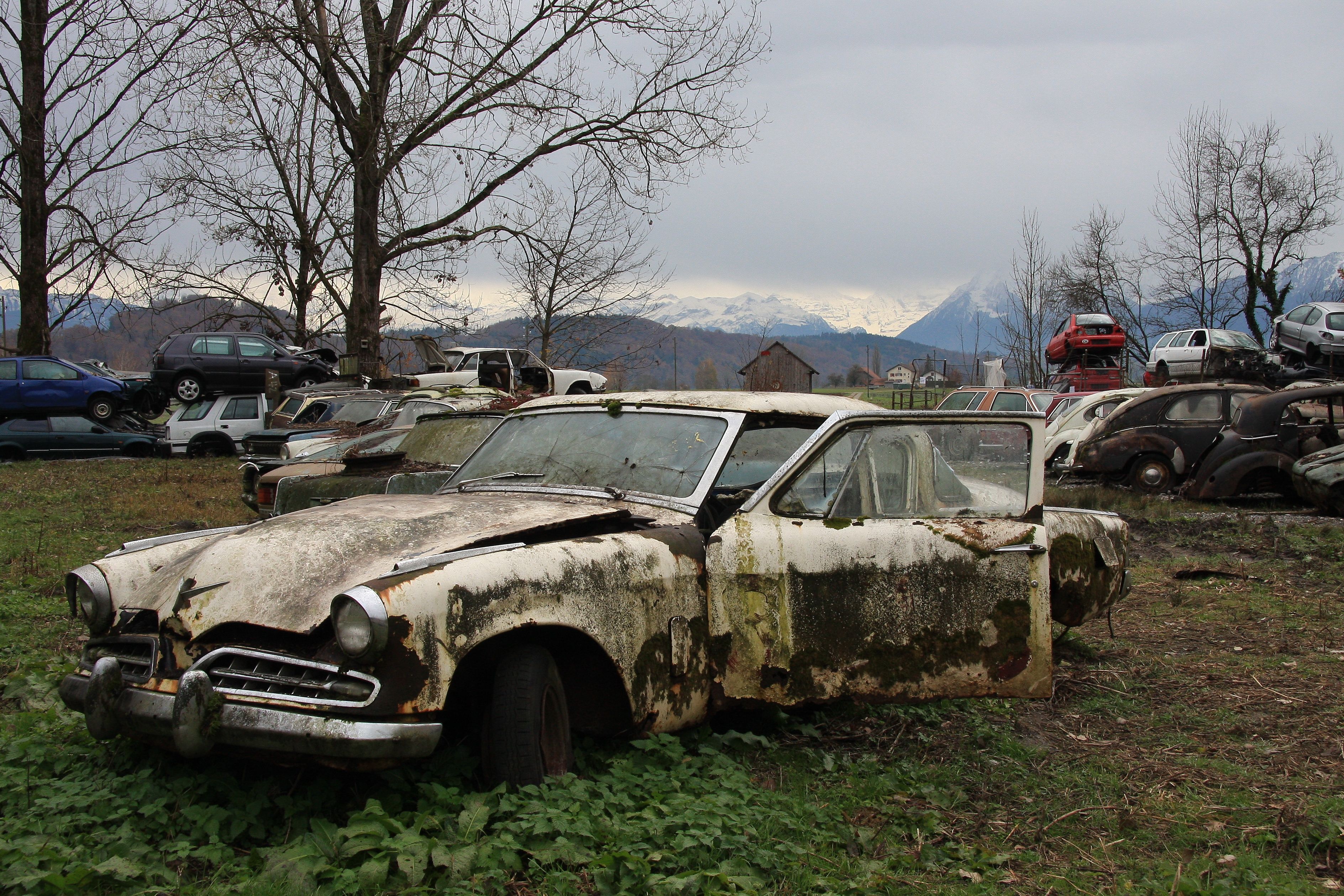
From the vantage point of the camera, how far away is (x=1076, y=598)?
16.4ft

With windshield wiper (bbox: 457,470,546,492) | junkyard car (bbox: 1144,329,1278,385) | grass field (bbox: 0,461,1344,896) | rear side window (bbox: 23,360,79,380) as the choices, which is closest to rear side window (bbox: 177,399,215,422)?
rear side window (bbox: 23,360,79,380)

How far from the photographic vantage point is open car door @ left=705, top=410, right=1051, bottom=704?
3.77 m

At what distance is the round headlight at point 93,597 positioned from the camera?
3.39 meters

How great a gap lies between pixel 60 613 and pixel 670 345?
13063 centimetres

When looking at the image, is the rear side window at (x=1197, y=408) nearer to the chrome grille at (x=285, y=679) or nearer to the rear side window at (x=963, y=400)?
the rear side window at (x=963, y=400)

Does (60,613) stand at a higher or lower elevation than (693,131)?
lower

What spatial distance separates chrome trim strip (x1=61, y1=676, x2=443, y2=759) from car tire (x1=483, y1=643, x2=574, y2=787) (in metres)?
0.25

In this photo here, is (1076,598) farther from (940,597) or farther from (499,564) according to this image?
(499,564)

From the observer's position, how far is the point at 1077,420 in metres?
16.2

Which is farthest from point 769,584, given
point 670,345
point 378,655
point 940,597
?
point 670,345

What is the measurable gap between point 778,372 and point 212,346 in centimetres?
1341

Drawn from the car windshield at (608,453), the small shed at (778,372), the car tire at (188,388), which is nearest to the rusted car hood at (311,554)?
the car windshield at (608,453)

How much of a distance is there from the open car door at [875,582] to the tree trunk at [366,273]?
17339mm

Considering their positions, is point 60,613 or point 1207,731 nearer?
point 1207,731
